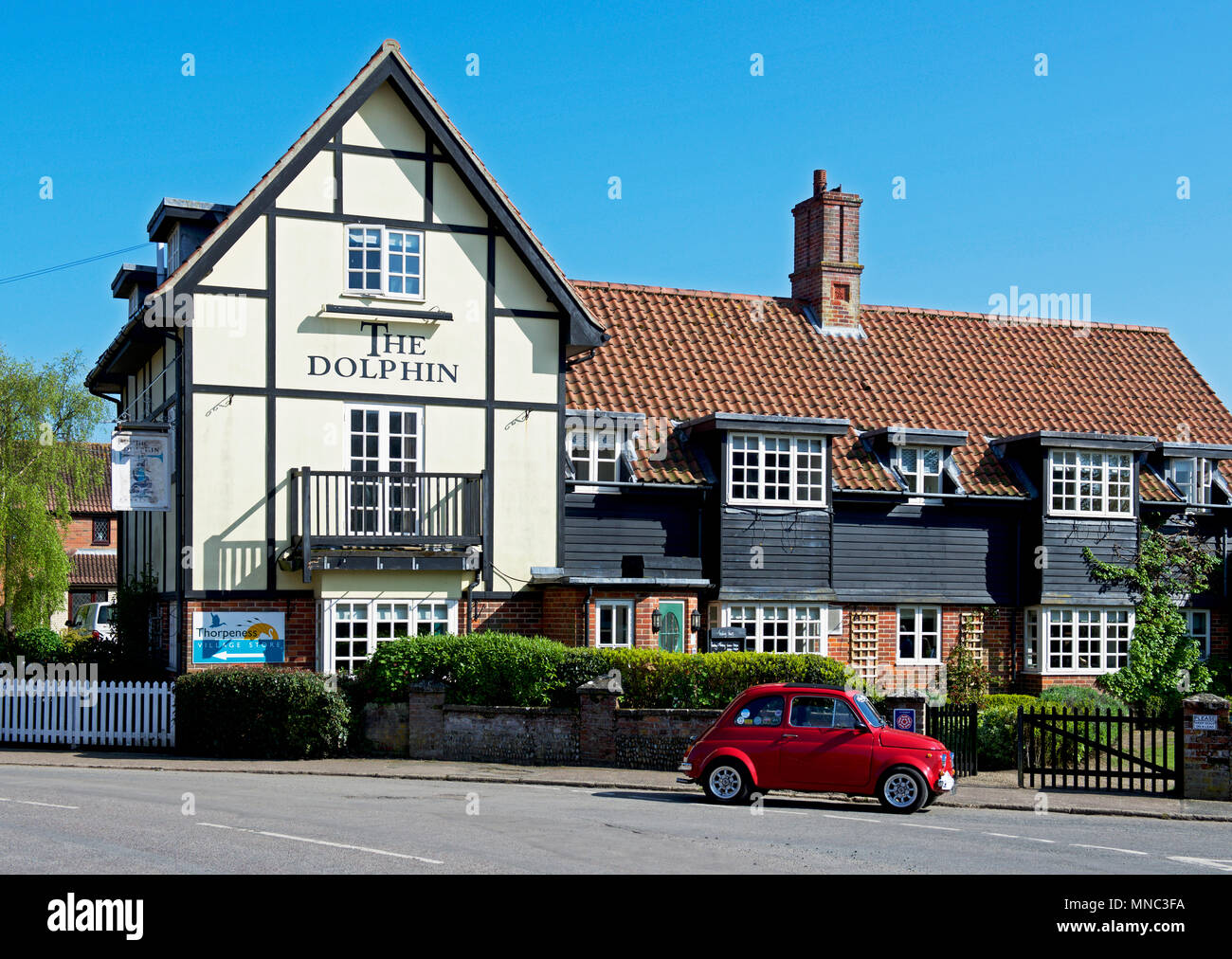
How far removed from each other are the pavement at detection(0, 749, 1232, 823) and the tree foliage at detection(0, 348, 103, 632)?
20.4 meters

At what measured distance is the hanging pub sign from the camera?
2331 cm

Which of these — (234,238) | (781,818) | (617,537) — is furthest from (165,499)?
(781,818)

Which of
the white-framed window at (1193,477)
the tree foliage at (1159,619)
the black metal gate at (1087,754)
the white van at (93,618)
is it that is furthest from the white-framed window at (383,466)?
the white van at (93,618)

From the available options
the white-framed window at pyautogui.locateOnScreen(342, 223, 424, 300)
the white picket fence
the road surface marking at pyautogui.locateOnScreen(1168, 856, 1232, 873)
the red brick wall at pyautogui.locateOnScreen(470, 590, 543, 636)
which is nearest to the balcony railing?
the red brick wall at pyautogui.locateOnScreen(470, 590, 543, 636)

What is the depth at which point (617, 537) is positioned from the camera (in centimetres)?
2702

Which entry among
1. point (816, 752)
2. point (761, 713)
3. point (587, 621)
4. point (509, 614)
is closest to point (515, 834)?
point (761, 713)

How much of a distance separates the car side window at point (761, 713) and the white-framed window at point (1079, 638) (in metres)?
14.3

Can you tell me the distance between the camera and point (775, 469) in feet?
91.2

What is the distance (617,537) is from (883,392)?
309 inches

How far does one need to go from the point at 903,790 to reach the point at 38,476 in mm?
34768

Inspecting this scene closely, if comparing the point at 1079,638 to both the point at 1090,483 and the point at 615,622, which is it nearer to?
the point at 1090,483

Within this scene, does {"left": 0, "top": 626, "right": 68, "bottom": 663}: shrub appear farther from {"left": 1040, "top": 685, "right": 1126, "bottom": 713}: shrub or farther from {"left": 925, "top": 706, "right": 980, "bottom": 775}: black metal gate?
{"left": 1040, "top": 685, "right": 1126, "bottom": 713}: shrub

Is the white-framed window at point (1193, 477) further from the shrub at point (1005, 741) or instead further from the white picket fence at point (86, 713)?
the white picket fence at point (86, 713)

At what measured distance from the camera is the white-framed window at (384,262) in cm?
2466
